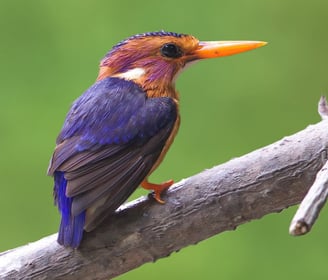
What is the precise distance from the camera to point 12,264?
4.64ft

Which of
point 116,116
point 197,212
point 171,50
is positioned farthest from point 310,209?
point 171,50

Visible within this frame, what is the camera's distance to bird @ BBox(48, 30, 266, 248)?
4.32ft

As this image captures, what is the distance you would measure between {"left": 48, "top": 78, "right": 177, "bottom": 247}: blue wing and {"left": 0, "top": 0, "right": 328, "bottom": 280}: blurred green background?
101 centimetres

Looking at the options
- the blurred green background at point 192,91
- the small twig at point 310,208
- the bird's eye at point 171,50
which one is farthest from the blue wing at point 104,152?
the blurred green background at point 192,91

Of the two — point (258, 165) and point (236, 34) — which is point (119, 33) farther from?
point (258, 165)

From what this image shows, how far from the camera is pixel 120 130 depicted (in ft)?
4.46

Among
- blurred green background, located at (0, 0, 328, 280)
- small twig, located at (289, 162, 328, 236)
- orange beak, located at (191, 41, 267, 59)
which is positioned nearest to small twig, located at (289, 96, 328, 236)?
small twig, located at (289, 162, 328, 236)

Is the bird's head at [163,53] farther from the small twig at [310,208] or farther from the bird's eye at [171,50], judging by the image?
the small twig at [310,208]

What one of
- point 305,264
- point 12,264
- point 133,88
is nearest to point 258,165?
point 133,88

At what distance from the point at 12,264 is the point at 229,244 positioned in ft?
3.57

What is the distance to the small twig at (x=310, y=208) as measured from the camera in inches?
37.9

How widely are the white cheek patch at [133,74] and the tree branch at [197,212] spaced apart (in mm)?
249

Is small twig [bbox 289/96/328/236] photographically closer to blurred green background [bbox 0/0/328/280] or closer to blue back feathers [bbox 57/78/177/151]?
blue back feathers [bbox 57/78/177/151]

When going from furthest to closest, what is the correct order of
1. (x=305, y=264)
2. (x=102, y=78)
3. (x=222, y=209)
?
(x=305, y=264), (x=102, y=78), (x=222, y=209)
